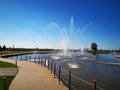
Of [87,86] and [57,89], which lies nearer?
[57,89]

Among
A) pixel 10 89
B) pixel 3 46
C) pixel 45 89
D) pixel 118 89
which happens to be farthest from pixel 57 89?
pixel 3 46

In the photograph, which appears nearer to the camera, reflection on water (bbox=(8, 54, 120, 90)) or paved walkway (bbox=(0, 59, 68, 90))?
paved walkway (bbox=(0, 59, 68, 90))

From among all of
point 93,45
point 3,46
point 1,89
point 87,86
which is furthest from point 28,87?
point 93,45

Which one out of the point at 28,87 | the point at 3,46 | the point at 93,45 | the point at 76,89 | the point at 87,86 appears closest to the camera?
the point at 28,87

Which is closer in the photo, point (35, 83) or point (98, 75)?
point (35, 83)

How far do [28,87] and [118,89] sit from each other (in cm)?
661

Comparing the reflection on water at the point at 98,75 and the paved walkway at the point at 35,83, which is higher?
the paved walkway at the point at 35,83

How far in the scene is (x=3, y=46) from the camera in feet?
383

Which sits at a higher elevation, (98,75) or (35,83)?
(35,83)

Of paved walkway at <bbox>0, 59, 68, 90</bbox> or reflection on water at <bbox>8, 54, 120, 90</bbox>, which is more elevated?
paved walkway at <bbox>0, 59, 68, 90</bbox>

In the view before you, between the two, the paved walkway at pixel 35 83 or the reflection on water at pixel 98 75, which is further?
the reflection on water at pixel 98 75

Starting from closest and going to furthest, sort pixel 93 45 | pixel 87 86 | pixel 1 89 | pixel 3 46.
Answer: pixel 1 89, pixel 87 86, pixel 3 46, pixel 93 45

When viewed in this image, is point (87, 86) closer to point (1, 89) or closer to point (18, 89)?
point (18, 89)

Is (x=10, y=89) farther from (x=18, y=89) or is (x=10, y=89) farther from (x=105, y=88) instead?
(x=105, y=88)
